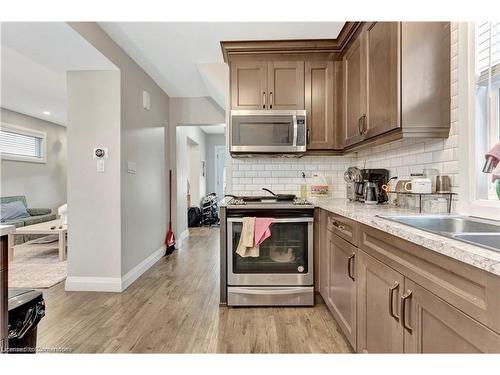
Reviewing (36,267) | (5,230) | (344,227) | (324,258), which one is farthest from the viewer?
(36,267)

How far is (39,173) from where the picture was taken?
237 inches

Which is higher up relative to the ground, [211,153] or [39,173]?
[211,153]

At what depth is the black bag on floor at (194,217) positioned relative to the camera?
642 cm

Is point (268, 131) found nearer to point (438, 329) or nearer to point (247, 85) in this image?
point (247, 85)

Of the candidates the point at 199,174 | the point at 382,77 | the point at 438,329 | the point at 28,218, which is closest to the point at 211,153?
the point at 199,174

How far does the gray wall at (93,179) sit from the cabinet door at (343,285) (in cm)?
207

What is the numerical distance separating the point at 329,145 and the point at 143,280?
8.08 ft

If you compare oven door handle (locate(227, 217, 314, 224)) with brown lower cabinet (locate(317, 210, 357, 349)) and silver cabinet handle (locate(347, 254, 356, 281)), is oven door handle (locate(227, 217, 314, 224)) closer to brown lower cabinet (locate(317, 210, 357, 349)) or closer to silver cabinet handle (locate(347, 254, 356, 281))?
brown lower cabinet (locate(317, 210, 357, 349))

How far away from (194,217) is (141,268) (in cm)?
325

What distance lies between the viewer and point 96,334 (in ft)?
6.29

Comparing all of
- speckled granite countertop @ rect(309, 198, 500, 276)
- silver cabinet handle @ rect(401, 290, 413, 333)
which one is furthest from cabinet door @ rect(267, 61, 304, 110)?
silver cabinet handle @ rect(401, 290, 413, 333)

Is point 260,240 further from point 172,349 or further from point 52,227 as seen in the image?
point 52,227

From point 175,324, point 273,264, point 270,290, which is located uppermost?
point 273,264

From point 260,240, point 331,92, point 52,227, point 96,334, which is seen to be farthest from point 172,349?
point 52,227
